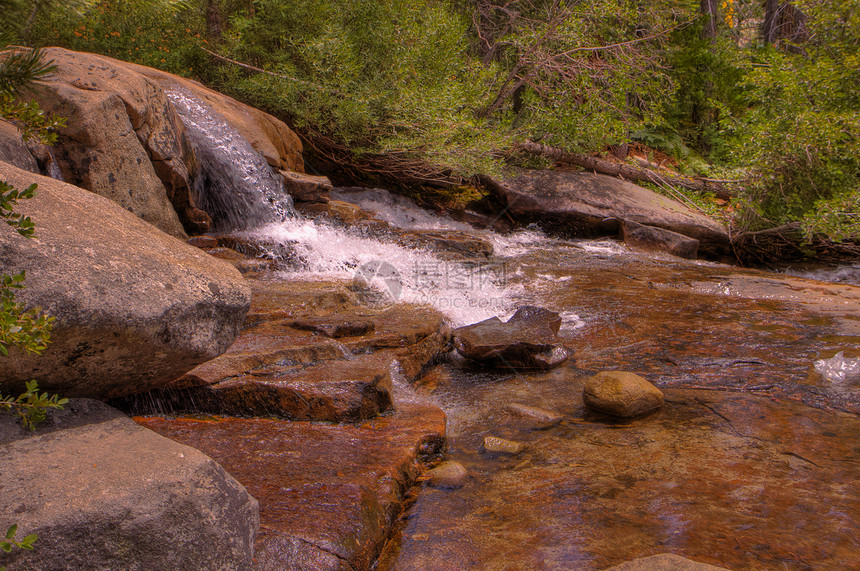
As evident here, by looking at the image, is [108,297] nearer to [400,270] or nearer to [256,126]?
[400,270]

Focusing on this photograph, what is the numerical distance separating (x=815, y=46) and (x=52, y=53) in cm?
1442

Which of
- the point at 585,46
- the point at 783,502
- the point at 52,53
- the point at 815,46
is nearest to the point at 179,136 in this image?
the point at 52,53

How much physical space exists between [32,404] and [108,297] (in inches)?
25.6

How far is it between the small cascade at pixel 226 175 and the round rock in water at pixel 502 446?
577 cm

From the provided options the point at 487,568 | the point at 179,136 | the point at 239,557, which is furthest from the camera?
the point at 179,136

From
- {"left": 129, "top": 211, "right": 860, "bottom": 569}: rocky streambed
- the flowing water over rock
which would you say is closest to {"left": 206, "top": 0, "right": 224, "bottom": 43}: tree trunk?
the flowing water over rock

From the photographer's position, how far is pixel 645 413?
4.08 m

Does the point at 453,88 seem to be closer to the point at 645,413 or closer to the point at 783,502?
the point at 645,413

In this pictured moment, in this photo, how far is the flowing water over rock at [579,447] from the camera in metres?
2.57

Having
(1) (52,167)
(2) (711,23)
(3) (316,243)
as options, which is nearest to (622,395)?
(3) (316,243)

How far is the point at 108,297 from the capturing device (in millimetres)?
2322

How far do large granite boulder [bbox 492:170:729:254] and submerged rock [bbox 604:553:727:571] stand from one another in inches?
399

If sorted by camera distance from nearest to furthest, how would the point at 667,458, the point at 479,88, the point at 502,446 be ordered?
the point at 667,458
the point at 502,446
the point at 479,88

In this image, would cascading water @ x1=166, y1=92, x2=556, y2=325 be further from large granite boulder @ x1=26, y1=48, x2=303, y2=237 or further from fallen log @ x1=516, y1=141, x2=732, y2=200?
fallen log @ x1=516, y1=141, x2=732, y2=200
